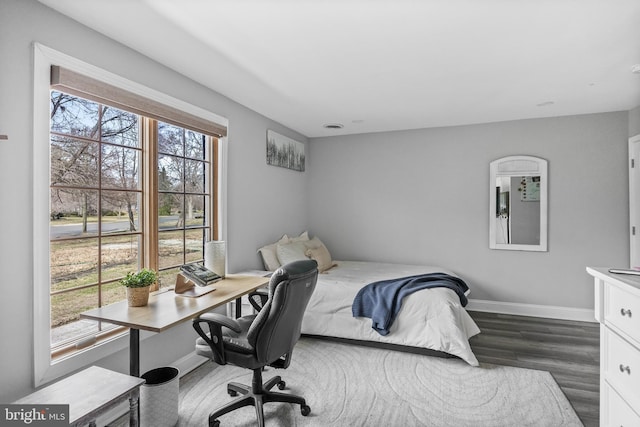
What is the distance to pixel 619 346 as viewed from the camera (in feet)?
5.33

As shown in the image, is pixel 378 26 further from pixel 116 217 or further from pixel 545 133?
pixel 545 133

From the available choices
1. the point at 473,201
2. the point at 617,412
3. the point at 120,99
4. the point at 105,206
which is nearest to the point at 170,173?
the point at 105,206

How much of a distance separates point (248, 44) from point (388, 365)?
2824 mm

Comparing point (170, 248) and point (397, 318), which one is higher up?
point (170, 248)

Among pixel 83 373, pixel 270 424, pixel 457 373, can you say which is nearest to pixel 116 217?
pixel 83 373

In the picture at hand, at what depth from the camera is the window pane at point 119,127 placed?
7.84 ft

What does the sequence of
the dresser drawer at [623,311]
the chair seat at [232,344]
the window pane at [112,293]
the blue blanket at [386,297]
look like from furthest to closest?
the blue blanket at [386,297] → the window pane at [112,293] → the chair seat at [232,344] → the dresser drawer at [623,311]

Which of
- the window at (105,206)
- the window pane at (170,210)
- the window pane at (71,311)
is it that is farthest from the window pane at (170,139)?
the window pane at (71,311)

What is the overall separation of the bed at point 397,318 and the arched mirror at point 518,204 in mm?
1442

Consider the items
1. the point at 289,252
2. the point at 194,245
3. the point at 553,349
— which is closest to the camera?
the point at 194,245

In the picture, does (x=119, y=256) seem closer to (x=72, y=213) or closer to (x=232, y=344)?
(x=72, y=213)

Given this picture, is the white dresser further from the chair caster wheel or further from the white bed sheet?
the chair caster wheel

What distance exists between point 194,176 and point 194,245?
65cm

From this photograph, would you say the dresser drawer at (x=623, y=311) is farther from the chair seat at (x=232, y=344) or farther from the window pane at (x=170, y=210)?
the window pane at (x=170, y=210)
